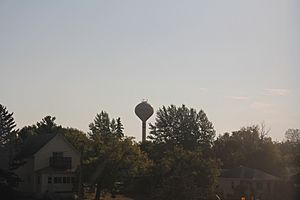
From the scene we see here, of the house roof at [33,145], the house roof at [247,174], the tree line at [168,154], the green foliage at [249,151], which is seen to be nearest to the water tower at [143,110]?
the tree line at [168,154]

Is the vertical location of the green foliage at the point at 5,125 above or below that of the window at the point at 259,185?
above

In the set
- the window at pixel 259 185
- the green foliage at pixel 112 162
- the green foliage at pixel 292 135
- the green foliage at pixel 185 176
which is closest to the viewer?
the green foliage at pixel 185 176

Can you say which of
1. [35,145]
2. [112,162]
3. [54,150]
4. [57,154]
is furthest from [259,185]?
[35,145]

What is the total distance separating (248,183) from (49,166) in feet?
71.0

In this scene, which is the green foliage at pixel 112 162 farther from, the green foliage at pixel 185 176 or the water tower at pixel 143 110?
the water tower at pixel 143 110

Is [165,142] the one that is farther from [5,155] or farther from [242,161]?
[5,155]

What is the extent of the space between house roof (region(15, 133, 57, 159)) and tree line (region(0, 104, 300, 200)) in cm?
135

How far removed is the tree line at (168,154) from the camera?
4700 cm

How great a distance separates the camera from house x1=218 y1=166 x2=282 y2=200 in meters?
56.4

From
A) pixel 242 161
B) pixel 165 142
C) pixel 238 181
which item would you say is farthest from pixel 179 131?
pixel 238 181

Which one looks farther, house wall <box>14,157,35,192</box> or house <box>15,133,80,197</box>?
house wall <box>14,157,35,192</box>

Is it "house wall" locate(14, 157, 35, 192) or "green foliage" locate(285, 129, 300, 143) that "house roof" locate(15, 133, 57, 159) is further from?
"green foliage" locate(285, 129, 300, 143)

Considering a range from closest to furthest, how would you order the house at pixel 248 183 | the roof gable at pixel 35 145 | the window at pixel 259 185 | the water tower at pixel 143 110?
the roof gable at pixel 35 145, the house at pixel 248 183, the window at pixel 259 185, the water tower at pixel 143 110

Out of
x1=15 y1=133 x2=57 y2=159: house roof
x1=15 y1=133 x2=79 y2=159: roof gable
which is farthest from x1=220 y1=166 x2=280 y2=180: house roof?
x1=15 y1=133 x2=57 y2=159: house roof
